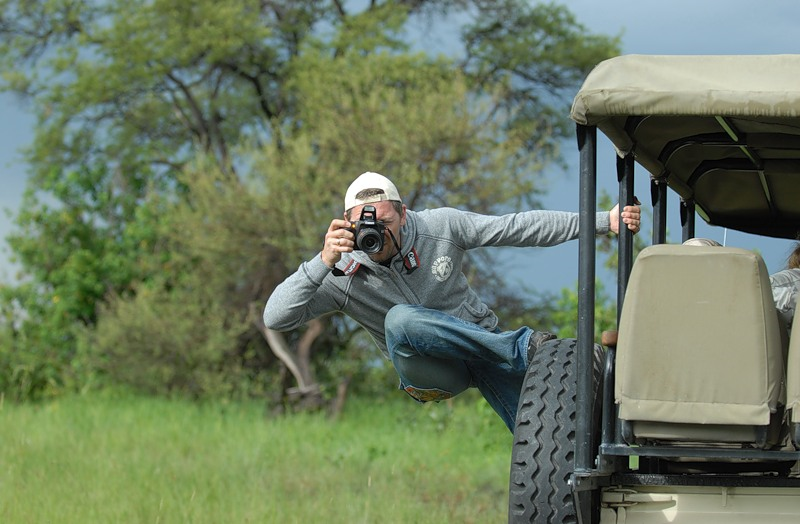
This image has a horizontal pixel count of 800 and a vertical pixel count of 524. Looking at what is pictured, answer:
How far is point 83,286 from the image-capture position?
18.5m

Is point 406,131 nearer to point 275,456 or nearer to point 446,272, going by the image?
point 275,456

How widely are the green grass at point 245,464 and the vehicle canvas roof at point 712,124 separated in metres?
2.69

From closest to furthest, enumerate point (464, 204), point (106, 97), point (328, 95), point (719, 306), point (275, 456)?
point (719, 306)
point (275, 456)
point (464, 204)
point (328, 95)
point (106, 97)

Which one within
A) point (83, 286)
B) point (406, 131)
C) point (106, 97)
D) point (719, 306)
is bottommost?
point (719, 306)

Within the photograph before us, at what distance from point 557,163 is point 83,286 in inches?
340

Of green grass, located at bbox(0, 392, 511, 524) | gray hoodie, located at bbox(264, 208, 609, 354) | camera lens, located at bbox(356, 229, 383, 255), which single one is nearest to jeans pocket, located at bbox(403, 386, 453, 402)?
gray hoodie, located at bbox(264, 208, 609, 354)

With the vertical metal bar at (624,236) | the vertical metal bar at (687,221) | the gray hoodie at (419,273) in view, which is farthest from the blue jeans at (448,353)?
the vertical metal bar at (687,221)

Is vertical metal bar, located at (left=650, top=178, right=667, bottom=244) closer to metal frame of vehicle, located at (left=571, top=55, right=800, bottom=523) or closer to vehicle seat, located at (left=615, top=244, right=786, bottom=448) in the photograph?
metal frame of vehicle, located at (left=571, top=55, right=800, bottom=523)

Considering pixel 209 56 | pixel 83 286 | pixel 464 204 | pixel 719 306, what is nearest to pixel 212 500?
pixel 719 306

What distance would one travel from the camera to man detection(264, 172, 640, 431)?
16.9 ft

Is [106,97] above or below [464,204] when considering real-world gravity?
above

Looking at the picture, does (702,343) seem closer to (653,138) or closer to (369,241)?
(653,138)

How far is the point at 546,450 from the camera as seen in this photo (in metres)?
4.22

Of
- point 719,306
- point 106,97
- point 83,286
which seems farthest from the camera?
point 106,97
